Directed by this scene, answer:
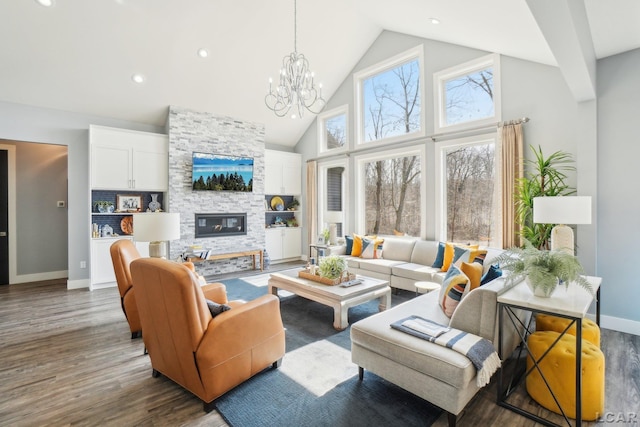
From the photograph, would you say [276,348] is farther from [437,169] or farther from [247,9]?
[247,9]

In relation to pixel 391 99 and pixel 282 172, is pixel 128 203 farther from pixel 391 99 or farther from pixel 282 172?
pixel 391 99

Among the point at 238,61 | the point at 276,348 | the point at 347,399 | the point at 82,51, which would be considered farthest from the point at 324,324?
the point at 82,51

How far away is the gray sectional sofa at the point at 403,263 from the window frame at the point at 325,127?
7.79 feet

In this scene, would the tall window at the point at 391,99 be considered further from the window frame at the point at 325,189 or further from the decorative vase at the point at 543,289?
the decorative vase at the point at 543,289

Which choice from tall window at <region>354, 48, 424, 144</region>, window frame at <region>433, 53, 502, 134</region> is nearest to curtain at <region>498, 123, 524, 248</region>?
window frame at <region>433, 53, 502, 134</region>

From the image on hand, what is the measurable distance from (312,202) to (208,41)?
153 inches

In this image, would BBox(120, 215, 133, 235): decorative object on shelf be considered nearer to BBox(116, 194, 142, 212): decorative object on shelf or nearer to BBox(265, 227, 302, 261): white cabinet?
BBox(116, 194, 142, 212): decorative object on shelf

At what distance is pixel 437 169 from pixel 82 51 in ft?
19.0

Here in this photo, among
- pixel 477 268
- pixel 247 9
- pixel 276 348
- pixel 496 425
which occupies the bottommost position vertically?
pixel 496 425

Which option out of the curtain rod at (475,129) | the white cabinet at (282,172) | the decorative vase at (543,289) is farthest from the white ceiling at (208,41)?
the decorative vase at (543,289)

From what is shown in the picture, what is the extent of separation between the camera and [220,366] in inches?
81.4

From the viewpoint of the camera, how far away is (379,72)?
621 cm

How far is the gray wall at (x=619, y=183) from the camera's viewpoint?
3.27 m

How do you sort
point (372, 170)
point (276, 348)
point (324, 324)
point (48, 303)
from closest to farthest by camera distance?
point (276, 348)
point (324, 324)
point (48, 303)
point (372, 170)
